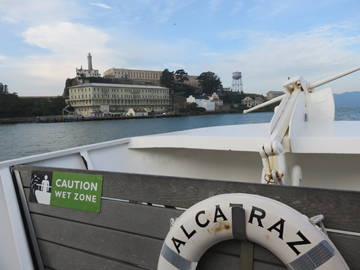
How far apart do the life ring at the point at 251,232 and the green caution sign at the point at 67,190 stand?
1.65 ft

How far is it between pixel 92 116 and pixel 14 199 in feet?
203

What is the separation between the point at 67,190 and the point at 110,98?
219 ft

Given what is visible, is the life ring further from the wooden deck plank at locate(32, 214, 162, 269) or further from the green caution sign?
the green caution sign

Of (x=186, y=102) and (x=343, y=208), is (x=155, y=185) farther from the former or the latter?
(x=186, y=102)

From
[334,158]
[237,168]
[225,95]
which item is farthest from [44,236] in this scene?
[225,95]

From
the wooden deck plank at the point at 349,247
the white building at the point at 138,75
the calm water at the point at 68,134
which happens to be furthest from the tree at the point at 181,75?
the wooden deck plank at the point at 349,247

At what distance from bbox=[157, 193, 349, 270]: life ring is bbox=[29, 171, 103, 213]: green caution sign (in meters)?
0.50

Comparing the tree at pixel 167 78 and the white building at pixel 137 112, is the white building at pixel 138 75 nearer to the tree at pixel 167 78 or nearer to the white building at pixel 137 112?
the tree at pixel 167 78

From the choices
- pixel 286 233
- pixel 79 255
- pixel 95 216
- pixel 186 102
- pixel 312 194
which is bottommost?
pixel 79 255

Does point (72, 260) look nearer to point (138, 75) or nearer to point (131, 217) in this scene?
point (131, 217)

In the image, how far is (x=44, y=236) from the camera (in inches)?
56.6

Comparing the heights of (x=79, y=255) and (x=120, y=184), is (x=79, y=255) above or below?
below

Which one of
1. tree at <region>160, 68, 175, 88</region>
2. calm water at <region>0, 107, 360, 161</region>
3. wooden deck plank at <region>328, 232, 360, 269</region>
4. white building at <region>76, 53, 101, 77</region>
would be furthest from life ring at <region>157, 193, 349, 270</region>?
tree at <region>160, 68, 175, 88</region>

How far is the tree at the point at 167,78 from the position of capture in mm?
90812
